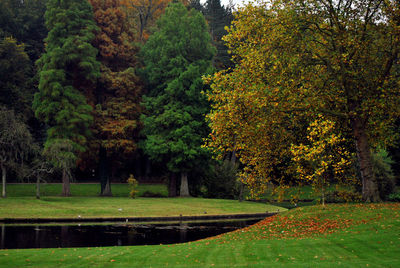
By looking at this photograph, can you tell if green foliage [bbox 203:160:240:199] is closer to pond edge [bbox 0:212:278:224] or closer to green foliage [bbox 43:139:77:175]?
pond edge [bbox 0:212:278:224]

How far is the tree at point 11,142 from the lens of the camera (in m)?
33.2

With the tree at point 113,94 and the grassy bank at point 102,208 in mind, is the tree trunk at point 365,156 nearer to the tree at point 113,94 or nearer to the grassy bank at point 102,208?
the grassy bank at point 102,208

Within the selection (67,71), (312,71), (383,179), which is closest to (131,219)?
(312,71)

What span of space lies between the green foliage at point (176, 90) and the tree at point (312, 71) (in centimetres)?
2354

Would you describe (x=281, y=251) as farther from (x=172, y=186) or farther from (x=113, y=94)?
(x=113, y=94)

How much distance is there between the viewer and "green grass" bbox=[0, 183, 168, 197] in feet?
141

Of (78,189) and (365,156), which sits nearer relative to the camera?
(365,156)

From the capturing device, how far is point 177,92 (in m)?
44.8

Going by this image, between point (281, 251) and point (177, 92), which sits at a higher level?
point (177, 92)

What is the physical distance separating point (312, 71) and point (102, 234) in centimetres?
1355

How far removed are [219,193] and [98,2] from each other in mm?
25608

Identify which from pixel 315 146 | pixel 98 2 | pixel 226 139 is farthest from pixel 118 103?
pixel 315 146

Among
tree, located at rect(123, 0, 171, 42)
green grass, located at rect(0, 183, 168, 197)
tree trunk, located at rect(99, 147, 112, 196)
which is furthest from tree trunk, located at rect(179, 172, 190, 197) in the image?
tree, located at rect(123, 0, 171, 42)

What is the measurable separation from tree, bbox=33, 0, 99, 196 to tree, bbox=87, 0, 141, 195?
6.35ft
